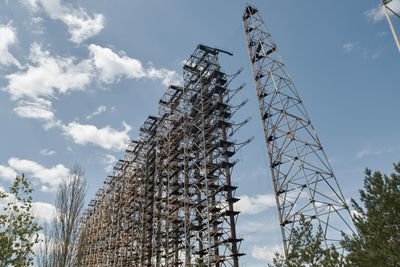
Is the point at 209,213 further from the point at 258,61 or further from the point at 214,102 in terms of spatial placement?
the point at 258,61

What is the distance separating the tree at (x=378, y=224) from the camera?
8766mm

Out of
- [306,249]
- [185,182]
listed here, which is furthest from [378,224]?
[185,182]

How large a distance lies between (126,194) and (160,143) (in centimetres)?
1272

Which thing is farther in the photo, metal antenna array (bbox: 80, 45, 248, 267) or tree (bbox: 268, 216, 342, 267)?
metal antenna array (bbox: 80, 45, 248, 267)

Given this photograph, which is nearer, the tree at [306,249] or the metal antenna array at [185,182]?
the tree at [306,249]

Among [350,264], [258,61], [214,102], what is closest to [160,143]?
[214,102]

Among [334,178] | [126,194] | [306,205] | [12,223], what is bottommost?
[12,223]

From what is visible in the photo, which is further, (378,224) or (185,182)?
(185,182)

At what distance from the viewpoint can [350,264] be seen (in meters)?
10.3

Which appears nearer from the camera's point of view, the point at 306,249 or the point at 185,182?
the point at 306,249

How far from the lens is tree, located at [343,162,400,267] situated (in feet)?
28.8

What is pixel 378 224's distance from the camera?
9422 millimetres

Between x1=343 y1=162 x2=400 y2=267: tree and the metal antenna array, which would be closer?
x1=343 y1=162 x2=400 y2=267: tree

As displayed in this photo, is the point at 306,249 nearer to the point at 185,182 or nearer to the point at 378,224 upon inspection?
the point at 378,224
